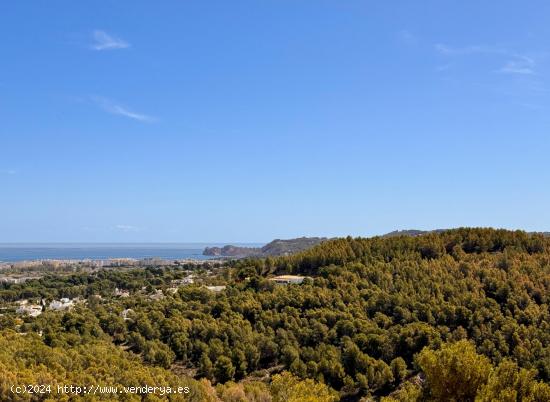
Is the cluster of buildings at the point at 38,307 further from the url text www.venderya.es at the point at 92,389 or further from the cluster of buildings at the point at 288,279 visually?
the url text www.venderya.es at the point at 92,389

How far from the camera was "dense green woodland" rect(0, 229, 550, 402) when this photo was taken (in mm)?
27844

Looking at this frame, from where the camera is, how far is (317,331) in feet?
129

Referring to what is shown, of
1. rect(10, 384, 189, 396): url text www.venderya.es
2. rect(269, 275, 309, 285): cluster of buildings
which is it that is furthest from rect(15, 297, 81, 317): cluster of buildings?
rect(10, 384, 189, 396): url text www.venderya.es

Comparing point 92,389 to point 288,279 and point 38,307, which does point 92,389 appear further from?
point 38,307

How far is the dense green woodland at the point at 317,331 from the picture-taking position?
27844mm

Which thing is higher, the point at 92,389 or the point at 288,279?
the point at 288,279

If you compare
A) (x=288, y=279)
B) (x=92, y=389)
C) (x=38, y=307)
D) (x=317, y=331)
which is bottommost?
(x=38, y=307)

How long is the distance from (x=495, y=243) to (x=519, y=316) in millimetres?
21747

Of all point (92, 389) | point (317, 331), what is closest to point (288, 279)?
point (317, 331)

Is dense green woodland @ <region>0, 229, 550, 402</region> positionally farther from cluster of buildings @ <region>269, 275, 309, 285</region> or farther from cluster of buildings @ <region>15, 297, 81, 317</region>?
cluster of buildings @ <region>15, 297, 81, 317</region>

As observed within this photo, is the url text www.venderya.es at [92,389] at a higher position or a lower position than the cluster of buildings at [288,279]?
lower

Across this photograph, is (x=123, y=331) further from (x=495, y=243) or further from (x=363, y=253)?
(x=495, y=243)

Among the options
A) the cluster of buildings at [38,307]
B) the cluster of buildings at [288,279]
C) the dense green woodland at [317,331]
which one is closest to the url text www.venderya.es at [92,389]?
the dense green woodland at [317,331]

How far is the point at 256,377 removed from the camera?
3547 centimetres
